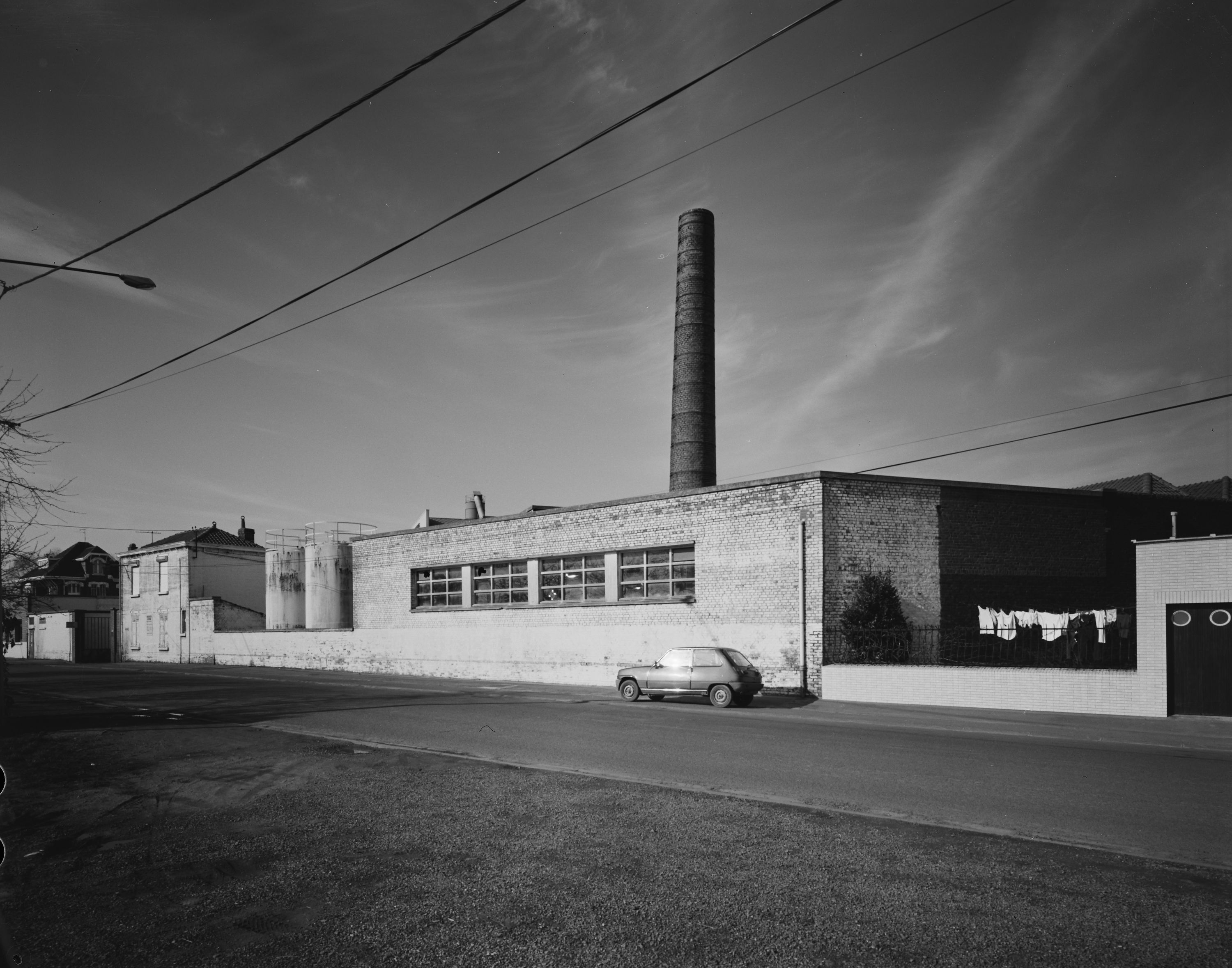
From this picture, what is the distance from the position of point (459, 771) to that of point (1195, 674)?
13.9 m

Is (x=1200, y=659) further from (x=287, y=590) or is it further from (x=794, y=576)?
(x=287, y=590)

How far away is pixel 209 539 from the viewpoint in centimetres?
5378

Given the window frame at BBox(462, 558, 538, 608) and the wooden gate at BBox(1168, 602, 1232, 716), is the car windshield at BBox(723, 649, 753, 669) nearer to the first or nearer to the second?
the wooden gate at BBox(1168, 602, 1232, 716)

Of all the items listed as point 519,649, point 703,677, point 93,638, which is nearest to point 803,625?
point 703,677

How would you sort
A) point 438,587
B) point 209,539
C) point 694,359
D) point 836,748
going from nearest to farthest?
point 836,748
point 694,359
point 438,587
point 209,539

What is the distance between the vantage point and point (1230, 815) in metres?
8.34

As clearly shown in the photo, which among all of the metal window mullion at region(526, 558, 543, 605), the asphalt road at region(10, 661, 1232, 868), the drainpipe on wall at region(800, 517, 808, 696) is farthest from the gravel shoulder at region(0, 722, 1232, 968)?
the metal window mullion at region(526, 558, 543, 605)

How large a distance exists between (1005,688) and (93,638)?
54.8m

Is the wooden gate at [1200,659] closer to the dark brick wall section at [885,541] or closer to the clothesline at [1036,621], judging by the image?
the clothesline at [1036,621]

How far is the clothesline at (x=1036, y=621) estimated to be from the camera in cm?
2042

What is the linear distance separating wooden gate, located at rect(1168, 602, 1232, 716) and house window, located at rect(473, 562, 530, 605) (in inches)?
728

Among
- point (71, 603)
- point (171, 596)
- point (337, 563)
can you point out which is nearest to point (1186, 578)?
point (337, 563)

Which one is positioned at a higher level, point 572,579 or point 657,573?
point 657,573

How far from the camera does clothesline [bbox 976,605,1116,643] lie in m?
20.4
